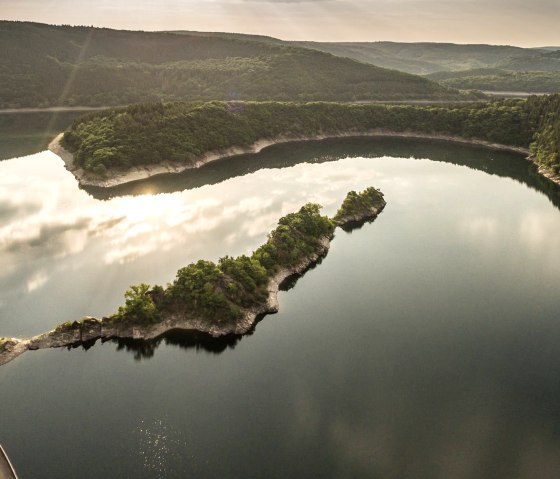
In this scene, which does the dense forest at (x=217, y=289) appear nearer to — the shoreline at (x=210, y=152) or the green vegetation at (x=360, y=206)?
the green vegetation at (x=360, y=206)

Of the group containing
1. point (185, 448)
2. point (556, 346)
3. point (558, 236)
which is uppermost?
point (558, 236)

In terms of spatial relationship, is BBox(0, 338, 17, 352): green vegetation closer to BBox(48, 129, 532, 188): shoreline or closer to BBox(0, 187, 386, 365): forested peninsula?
BBox(0, 187, 386, 365): forested peninsula

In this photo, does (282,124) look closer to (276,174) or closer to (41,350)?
(276,174)

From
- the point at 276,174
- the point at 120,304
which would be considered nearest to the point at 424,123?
the point at 276,174

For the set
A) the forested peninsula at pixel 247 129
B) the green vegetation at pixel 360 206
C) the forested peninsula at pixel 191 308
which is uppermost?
the forested peninsula at pixel 247 129

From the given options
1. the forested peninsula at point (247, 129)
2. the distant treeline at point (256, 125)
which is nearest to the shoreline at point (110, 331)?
the forested peninsula at point (247, 129)

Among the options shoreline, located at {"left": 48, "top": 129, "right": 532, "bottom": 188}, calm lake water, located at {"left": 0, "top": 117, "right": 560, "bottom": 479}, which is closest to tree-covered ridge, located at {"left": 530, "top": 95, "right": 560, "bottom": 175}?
shoreline, located at {"left": 48, "top": 129, "right": 532, "bottom": 188}
